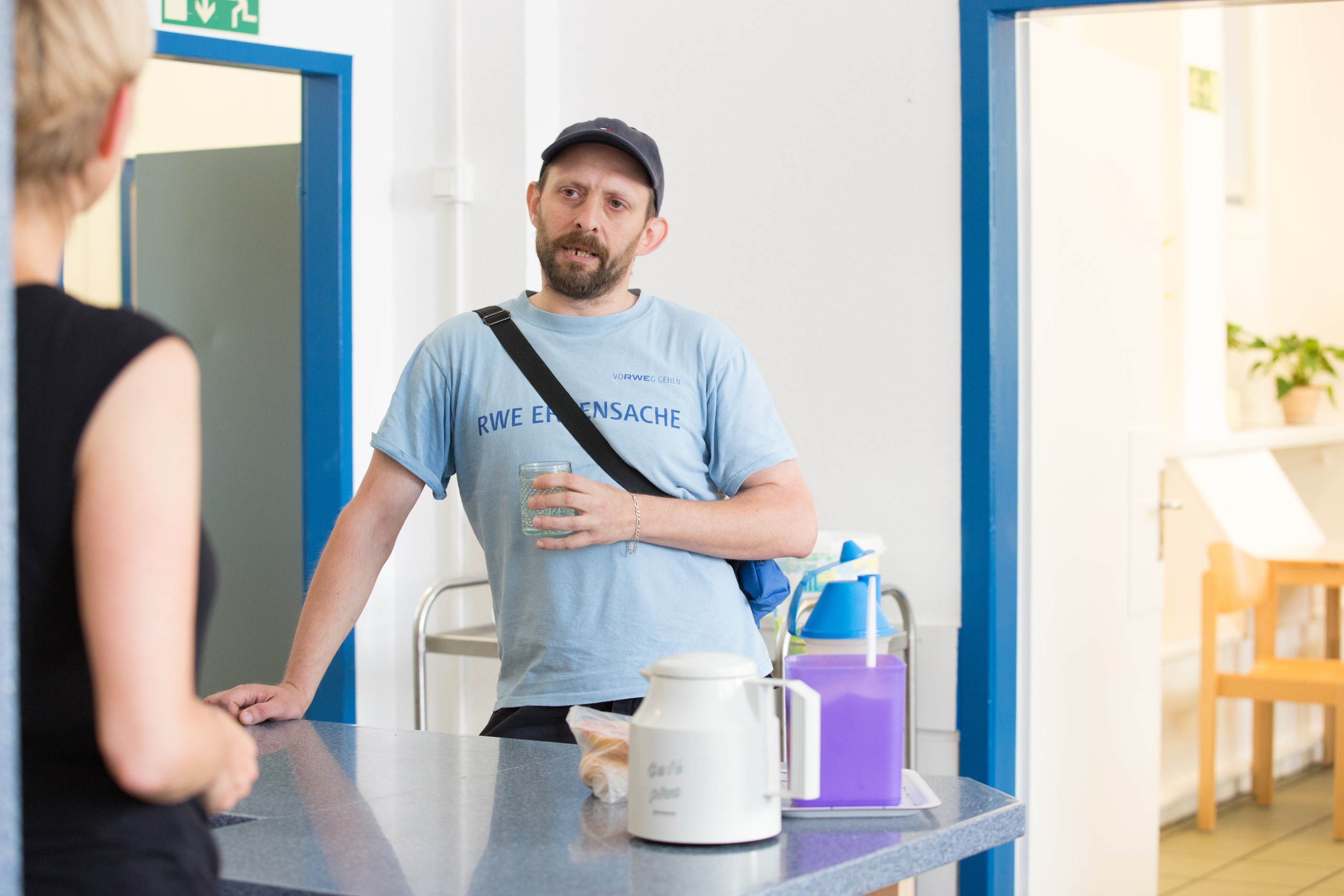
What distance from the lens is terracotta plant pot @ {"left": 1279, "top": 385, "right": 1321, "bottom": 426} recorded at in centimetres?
560

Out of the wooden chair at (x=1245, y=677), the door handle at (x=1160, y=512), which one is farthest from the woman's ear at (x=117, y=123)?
the wooden chair at (x=1245, y=677)

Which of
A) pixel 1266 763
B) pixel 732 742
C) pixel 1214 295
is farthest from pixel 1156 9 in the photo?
pixel 1266 763

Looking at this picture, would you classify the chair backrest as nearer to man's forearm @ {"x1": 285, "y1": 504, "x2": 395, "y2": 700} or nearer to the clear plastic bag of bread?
man's forearm @ {"x1": 285, "y1": 504, "x2": 395, "y2": 700}

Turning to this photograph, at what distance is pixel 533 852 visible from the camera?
120 centimetres

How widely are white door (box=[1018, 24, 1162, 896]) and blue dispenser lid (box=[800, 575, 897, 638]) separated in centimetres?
176

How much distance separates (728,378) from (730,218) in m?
1.13

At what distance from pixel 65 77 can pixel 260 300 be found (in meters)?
2.83

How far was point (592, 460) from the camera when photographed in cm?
202

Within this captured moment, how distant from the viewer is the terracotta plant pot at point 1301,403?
560 cm

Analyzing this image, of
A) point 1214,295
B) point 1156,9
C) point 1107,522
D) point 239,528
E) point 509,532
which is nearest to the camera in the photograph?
point 509,532

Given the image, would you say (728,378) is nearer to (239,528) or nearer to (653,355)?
(653,355)

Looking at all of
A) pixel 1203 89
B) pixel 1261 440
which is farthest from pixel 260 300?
pixel 1261 440

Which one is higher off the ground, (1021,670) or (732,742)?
(732,742)

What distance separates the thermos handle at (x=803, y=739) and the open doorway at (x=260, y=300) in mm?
2240
